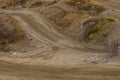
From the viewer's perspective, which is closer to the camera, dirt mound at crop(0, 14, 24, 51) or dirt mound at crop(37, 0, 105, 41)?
dirt mound at crop(0, 14, 24, 51)

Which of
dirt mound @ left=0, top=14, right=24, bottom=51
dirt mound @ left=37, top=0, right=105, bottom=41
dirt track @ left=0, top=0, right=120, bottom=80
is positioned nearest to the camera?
dirt track @ left=0, top=0, right=120, bottom=80

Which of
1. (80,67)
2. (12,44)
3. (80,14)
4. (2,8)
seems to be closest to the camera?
(80,67)

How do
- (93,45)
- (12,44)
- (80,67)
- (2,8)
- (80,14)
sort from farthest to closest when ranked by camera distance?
1. (2,8)
2. (80,14)
3. (12,44)
4. (93,45)
5. (80,67)

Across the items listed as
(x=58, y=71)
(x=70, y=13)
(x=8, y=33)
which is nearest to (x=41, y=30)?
(x=8, y=33)

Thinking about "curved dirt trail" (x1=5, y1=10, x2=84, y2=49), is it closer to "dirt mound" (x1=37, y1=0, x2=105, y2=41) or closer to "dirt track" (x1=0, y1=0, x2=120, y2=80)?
"dirt track" (x1=0, y1=0, x2=120, y2=80)

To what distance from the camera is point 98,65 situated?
3706cm

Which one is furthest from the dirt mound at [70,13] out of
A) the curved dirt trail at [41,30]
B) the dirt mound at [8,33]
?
the dirt mound at [8,33]

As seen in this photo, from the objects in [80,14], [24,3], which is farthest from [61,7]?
[24,3]

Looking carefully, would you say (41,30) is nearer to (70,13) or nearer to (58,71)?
(70,13)

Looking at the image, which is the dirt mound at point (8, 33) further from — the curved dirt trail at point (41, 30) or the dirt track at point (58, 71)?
the dirt track at point (58, 71)

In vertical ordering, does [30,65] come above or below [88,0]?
below

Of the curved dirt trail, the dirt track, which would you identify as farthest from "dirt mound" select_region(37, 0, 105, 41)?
the dirt track

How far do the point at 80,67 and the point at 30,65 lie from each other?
19.9 feet

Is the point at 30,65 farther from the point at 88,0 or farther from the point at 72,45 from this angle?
the point at 88,0
